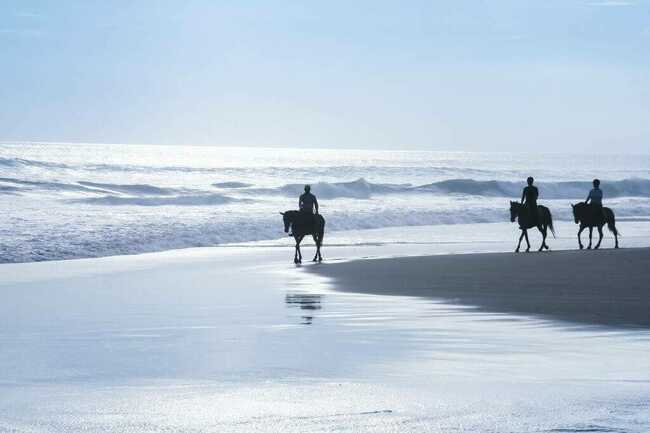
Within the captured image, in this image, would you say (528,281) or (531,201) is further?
(531,201)

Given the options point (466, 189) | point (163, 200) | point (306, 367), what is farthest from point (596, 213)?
point (466, 189)

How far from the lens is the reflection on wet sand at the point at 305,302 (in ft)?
39.0

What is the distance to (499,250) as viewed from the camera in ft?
84.4

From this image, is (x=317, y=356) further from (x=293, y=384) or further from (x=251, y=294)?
(x=251, y=294)

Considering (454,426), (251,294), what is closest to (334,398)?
(454,426)

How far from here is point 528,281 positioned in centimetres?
A: 1625

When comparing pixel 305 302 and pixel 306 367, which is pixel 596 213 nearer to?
pixel 305 302

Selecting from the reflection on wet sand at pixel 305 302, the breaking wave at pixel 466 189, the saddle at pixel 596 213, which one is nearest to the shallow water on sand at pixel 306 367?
the reflection on wet sand at pixel 305 302

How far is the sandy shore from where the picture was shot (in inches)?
485

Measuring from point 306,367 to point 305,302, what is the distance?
541 centimetres

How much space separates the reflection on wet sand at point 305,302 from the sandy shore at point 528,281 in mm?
1076

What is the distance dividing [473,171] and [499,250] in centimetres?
7513

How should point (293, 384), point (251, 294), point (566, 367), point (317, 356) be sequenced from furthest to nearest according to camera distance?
point (251, 294) < point (317, 356) < point (566, 367) < point (293, 384)

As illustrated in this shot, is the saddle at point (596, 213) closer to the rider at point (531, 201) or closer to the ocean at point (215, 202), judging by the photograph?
the rider at point (531, 201)
